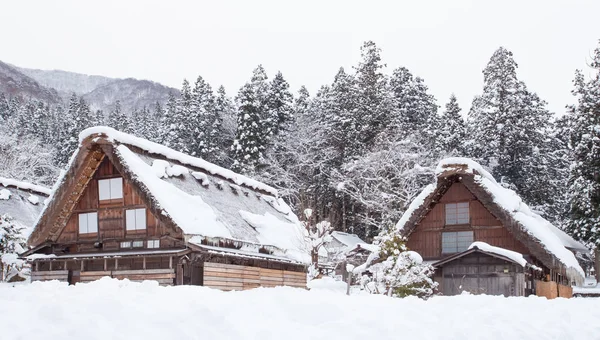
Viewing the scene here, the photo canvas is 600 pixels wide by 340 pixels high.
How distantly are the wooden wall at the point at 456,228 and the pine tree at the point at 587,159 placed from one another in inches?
443

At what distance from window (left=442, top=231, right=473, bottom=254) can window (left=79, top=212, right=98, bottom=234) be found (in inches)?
619

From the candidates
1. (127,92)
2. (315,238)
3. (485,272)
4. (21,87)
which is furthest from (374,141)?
(127,92)

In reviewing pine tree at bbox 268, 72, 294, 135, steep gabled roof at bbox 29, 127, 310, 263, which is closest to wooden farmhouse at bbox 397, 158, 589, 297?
steep gabled roof at bbox 29, 127, 310, 263

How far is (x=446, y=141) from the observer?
50.6m

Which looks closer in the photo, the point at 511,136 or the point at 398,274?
the point at 398,274

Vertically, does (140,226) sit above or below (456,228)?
above

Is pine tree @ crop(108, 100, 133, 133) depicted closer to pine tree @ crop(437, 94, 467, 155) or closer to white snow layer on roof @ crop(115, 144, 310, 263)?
pine tree @ crop(437, 94, 467, 155)

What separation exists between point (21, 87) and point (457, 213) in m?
129

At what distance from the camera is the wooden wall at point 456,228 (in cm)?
2820

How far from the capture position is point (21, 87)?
137 metres

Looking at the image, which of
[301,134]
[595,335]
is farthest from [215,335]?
[301,134]

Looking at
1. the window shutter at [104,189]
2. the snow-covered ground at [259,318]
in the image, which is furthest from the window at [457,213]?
the snow-covered ground at [259,318]

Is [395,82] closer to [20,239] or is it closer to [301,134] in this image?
[301,134]

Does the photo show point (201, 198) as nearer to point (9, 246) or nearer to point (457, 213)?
point (9, 246)
